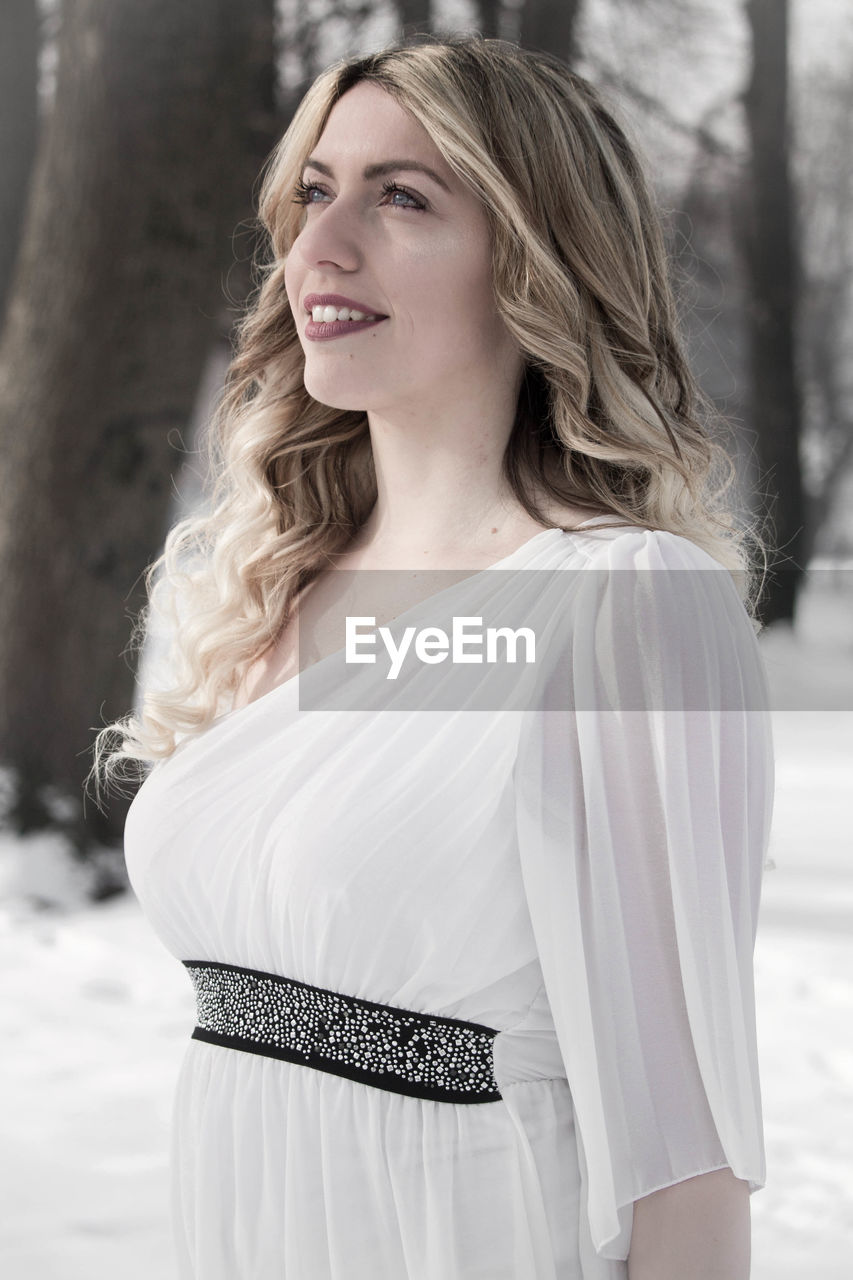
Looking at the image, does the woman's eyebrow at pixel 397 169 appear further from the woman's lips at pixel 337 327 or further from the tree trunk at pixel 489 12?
the tree trunk at pixel 489 12

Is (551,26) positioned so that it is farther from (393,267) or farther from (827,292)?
(393,267)

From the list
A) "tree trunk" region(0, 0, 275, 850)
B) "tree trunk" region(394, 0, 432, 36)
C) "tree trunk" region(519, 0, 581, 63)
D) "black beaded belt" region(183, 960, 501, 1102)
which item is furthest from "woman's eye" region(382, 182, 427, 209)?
"tree trunk" region(394, 0, 432, 36)

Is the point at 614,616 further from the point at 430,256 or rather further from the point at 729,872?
the point at 430,256

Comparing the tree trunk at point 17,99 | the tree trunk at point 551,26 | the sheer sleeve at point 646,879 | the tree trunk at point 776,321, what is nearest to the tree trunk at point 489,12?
the tree trunk at point 551,26

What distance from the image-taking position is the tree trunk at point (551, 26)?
5.44m

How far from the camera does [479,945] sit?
117 centimetres

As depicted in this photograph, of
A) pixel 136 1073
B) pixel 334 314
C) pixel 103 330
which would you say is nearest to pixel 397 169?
pixel 334 314

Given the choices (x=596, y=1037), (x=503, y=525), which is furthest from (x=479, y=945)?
(x=503, y=525)

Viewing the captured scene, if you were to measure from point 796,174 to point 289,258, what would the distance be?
800cm

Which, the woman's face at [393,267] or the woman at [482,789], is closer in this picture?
the woman at [482,789]

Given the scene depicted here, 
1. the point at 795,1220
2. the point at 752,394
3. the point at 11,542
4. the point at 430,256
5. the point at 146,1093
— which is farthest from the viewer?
the point at 752,394

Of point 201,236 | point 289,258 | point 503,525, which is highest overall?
point 289,258

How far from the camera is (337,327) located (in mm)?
1402

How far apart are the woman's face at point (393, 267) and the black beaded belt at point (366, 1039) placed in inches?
24.9
